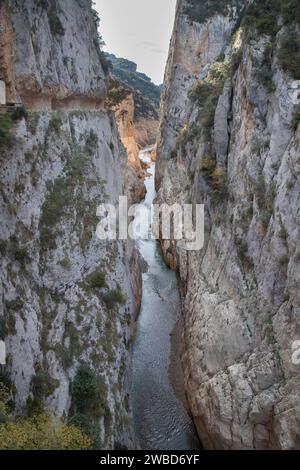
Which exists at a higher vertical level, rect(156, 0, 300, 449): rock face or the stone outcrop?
the stone outcrop

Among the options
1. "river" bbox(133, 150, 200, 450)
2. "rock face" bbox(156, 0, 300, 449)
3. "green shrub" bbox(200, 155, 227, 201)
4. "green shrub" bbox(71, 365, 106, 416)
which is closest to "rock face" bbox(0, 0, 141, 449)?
"green shrub" bbox(71, 365, 106, 416)

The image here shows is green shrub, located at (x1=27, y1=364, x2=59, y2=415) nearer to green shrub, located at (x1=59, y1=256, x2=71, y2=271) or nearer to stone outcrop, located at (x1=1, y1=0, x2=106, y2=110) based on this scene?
green shrub, located at (x1=59, y1=256, x2=71, y2=271)

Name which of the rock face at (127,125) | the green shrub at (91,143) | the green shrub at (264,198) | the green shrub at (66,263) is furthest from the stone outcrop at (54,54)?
the rock face at (127,125)

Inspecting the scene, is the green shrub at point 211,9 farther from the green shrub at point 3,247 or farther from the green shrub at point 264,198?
the green shrub at point 3,247

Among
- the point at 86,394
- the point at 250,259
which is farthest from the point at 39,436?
the point at 250,259

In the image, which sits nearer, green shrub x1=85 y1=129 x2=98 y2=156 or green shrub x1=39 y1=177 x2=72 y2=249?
green shrub x1=39 y1=177 x2=72 y2=249

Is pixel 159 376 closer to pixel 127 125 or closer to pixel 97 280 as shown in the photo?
pixel 97 280
